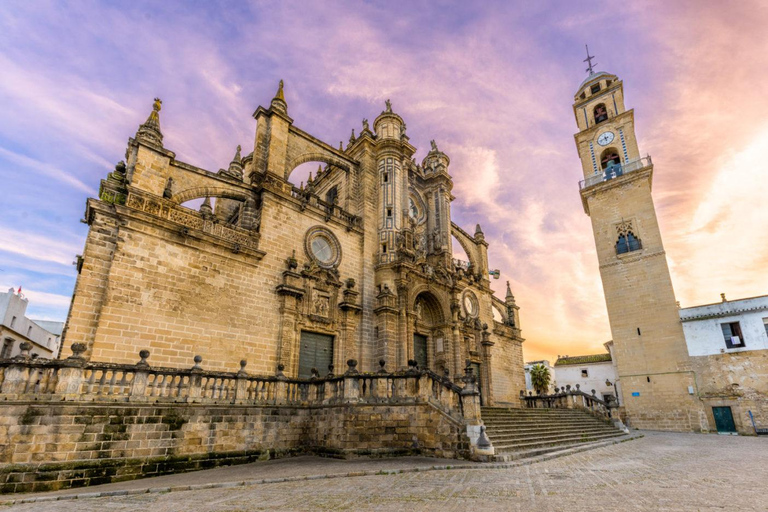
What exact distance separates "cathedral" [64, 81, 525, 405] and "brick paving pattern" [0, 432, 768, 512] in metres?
4.33

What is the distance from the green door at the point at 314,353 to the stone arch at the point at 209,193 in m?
6.58

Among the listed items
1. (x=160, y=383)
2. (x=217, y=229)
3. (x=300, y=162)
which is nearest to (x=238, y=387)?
(x=160, y=383)

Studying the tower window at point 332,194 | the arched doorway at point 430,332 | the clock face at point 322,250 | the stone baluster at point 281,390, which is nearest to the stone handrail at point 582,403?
the arched doorway at point 430,332

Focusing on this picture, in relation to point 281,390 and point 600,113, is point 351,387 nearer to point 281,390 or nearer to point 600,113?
point 281,390

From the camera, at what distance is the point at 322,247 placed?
18797 millimetres

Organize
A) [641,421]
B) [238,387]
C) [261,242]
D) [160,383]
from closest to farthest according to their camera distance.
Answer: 1. [160,383]
2. [238,387]
3. [261,242]
4. [641,421]

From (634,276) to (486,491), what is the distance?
85.1 feet

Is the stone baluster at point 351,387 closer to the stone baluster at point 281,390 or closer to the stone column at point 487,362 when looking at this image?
the stone baluster at point 281,390

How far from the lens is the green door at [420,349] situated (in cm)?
2142

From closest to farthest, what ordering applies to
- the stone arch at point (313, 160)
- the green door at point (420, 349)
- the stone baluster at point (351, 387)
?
the stone baluster at point (351, 387) → the stone arch at point (313, 160) → the green door at point (420, 349)

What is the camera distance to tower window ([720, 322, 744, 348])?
2353cm

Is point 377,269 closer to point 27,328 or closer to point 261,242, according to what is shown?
point 261,242

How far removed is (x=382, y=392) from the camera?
11.5 metres

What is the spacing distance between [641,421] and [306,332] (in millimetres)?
22831
